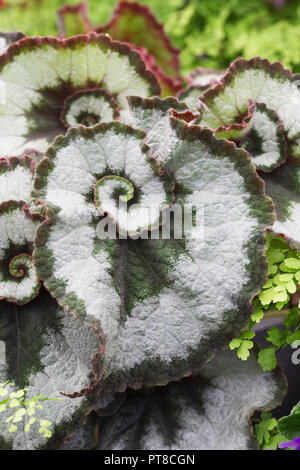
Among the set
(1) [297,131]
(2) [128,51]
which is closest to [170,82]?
(2) [128,51]

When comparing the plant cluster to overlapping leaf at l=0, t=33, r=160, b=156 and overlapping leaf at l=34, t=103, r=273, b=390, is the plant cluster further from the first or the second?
overlapping leaf at l=0, t=33, r=160, b=156

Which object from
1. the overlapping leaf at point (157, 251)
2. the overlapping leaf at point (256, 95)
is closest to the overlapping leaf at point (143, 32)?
the overlapping leaf at point (256, 95)

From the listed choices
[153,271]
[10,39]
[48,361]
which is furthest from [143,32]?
[48,361]

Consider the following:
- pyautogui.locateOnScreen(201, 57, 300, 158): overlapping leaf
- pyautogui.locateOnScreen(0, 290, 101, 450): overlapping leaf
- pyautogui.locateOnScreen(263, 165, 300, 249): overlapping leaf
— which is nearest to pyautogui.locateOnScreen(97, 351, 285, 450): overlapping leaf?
pyautogui.locateOnScreen(0, 290, 101, 450): overlapping leaf

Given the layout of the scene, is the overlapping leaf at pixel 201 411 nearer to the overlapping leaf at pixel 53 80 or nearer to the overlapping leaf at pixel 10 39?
the overlapping leaf at pixel 53 80

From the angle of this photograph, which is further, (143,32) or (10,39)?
(143,32)

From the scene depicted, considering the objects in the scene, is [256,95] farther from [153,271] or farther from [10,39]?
[10,39]
